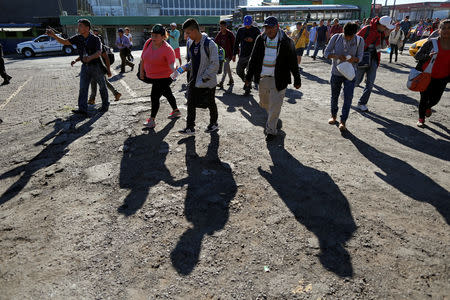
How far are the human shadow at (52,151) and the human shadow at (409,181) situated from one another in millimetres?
4693

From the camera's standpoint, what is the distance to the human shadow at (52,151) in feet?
12.1

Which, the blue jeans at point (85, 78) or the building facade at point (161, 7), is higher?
the building facade at point (161, 7)

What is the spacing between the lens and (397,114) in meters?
6.23

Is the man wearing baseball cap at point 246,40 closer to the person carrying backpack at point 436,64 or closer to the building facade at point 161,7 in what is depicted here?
the person carrying backpack at point 436,64

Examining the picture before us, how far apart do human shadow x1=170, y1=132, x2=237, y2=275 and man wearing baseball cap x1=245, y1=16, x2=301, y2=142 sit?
1150 millimetres

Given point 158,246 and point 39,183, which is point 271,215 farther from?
point 39,183

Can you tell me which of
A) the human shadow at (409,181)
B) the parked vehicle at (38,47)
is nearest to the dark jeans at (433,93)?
the human shadow at (409,181)

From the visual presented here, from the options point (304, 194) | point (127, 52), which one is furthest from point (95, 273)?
point (127, 52)

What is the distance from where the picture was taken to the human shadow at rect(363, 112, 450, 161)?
14.6ft

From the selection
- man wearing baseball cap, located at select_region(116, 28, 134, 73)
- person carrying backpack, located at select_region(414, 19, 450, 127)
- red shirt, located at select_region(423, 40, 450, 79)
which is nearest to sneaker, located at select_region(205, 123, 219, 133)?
person carrying backpack, located at select_region(414, 19, 450, 127)

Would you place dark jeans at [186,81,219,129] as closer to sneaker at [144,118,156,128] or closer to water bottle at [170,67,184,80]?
water bottle at [170,67,184,80]

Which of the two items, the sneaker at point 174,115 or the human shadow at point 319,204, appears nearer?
the human shadow at point 319,204

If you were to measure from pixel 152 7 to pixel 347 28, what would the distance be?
96196 mm

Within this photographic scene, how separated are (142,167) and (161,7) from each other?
10028cm
